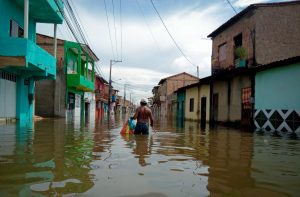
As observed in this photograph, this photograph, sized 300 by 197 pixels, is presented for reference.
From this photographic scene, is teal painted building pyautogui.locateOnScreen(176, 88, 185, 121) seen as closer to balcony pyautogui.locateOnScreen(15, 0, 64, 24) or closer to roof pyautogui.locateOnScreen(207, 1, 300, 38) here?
roof pyautogui.locateOnScreen(207, 1, 300, 38)

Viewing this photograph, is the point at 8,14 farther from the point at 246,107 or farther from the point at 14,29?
the point at 246,107

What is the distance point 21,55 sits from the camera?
15.2 meters

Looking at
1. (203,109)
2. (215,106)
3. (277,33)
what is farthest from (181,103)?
(277,33)

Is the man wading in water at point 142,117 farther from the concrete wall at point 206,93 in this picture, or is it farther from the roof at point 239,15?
the concrete wall at point 206,93

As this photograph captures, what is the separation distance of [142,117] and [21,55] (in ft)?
21.7

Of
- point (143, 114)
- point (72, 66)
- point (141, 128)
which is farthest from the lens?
point (72, 66)

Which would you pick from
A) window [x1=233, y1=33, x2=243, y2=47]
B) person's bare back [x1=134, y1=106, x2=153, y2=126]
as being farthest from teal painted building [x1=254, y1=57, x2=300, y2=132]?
person's bare back [x1=134, y1=106, x2=153, y2=126]

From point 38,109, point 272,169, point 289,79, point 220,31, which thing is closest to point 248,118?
point 289,79

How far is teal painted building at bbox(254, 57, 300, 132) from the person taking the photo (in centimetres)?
1515

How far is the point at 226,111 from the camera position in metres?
23.6

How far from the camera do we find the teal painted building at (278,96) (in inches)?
596

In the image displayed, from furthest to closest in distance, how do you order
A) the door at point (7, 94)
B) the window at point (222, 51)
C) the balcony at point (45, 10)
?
the window at point (222, 51) → the balcony at point (45, 10) → the door at point (7, 94)

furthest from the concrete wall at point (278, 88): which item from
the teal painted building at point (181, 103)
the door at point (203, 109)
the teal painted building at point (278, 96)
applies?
the teal painted building at point (181, 103)

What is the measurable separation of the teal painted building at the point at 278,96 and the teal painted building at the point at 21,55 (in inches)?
410
